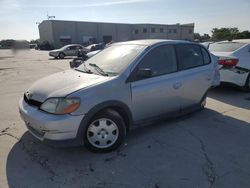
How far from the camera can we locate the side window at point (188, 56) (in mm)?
4523

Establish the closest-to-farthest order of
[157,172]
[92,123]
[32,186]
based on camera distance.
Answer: [32,186], [157,172], [92,123]

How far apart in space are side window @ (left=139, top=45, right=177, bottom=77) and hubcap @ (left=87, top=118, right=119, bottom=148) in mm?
1054

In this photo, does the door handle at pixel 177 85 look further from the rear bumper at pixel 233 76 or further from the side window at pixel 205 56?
the rear bumper at pixel 233 76

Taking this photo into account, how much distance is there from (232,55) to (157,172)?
16.1 feet

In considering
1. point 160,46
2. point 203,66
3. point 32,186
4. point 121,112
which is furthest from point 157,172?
point 203,66

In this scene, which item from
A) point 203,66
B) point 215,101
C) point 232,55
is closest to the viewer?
point 203,66

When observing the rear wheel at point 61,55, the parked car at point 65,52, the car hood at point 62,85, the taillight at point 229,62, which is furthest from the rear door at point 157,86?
the rear wheel at point 61,55

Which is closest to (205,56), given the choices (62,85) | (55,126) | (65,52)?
(62,85)

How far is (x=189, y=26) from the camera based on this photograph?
71125mm

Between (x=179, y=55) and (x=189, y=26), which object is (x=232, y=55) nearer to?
(x=179, y=55)

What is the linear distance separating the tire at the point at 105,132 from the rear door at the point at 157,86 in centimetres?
37

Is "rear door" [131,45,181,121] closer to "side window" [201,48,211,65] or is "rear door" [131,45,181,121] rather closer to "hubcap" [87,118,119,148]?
"hubcap" [87,118,119,148]

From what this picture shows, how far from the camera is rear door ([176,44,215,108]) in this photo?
452cm

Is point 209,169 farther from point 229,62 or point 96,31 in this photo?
point 96,31
